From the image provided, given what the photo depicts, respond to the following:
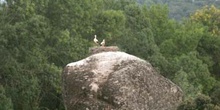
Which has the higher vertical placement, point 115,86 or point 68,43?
point 115,86

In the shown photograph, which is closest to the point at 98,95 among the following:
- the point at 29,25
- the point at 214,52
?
the point at 29,25

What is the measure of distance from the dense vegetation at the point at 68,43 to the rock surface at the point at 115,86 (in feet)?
3.45

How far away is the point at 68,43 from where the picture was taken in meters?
27.5

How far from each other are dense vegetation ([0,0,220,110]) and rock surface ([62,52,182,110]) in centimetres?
105

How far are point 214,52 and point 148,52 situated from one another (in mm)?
10329

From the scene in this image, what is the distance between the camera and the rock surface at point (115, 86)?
45.9 feet

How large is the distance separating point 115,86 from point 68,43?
→ 13.8m

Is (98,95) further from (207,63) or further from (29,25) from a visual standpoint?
(207,63)

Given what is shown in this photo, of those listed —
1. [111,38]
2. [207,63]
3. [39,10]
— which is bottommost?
[207,63]

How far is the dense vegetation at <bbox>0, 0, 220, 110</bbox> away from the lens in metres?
24.5

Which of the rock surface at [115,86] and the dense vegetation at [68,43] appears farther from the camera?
the dense vegetation at [68,43]

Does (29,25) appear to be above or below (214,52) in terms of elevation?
above

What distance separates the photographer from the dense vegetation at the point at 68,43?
2448 cm

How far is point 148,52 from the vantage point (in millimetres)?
35969
